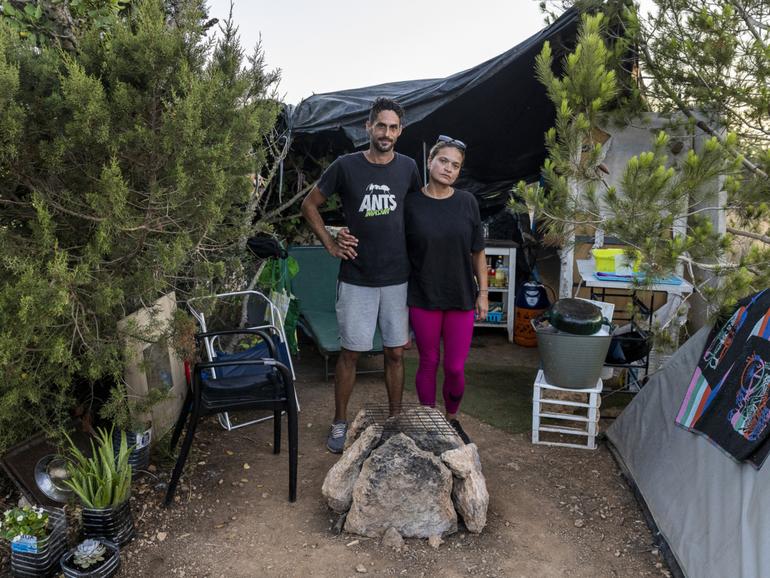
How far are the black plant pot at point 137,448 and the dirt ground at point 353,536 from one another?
0.09 meters

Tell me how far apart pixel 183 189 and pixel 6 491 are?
1794 millimetres

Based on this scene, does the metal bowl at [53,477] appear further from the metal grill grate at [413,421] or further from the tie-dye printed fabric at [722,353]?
the tie-dye printed fabric at [722,353]

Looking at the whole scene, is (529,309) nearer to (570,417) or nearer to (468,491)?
(570,417)

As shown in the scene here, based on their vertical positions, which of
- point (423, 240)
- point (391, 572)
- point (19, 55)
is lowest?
point (391, 572)

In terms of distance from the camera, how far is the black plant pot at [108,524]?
8.79ft

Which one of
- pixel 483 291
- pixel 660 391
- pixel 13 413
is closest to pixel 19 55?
pixel 13 413

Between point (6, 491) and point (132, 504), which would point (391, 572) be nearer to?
point (132, 504)

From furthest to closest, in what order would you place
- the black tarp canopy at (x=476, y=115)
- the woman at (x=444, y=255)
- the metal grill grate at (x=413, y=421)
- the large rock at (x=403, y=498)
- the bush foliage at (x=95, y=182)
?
the black tarp canopy at (x=476, y=115)
the woman at (x=444, y=255)
the metal grill grate at (x=413, y=421)
the large rock at (x=403, y=498)
the bush foliage at (x=95, y=182)

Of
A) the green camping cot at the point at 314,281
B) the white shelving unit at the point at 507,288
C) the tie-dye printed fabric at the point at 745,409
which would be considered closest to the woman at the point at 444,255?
the tie-dye printed fabric at the point at 745,409

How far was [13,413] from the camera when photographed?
8.36ft

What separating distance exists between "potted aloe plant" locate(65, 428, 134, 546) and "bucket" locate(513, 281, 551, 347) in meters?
4.36

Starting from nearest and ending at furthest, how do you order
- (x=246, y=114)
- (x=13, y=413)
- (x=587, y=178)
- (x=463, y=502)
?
(x=13, y=413) → (x=463, y=502) → (x=246, y=114) → (x=587, y=178)

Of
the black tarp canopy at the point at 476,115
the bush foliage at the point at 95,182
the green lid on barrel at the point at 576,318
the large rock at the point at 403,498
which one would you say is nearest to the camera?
the bush foliage at the point at 95,182

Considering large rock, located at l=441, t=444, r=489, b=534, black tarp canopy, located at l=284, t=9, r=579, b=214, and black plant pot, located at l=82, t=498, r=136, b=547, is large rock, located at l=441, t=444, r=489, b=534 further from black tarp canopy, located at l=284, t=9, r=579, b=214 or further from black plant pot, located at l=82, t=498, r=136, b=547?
black tarp canopy, located at l=284, t=9, r=579, b=214
